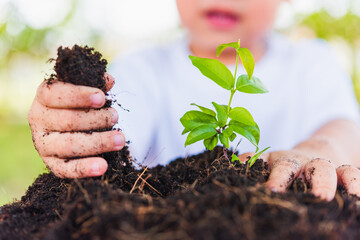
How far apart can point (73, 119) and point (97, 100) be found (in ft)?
0.26

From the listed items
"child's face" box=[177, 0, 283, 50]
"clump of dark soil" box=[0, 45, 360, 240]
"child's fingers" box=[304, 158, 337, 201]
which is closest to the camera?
"clump of dark soil" box=[0, 45, 360, 240]

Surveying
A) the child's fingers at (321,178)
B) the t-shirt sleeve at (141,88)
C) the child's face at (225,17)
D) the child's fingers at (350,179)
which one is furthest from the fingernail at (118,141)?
the child's face at (225,17)

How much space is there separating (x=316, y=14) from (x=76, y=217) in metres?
5.47

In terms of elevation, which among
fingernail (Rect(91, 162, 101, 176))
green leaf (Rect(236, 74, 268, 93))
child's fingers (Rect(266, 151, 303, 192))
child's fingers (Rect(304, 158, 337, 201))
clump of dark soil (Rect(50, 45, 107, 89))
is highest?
clump of dark soil (Rect(50, 45, 107, 89))

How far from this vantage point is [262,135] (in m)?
1.93

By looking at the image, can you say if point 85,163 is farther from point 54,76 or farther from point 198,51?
point 198,51

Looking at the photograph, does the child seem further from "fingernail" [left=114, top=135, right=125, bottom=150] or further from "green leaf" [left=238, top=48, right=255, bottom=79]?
"green leaf" [left=238, top=48, right=255, bottom=79]

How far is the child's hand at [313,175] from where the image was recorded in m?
0.71

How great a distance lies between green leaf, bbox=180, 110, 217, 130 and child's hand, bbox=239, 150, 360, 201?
0.16 m

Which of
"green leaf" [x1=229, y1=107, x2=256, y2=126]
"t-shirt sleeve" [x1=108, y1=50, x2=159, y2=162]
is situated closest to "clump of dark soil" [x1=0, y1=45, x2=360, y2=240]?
"green leaf" [x1=229, y1=107, x2=256, y2=126]

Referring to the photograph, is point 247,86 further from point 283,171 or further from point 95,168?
point 95,168

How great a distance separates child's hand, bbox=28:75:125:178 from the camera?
0.74m

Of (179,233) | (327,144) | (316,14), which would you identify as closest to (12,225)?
(179,233)

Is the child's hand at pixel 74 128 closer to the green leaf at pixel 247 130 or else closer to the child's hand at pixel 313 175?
the green leaf at pixel 247 130
